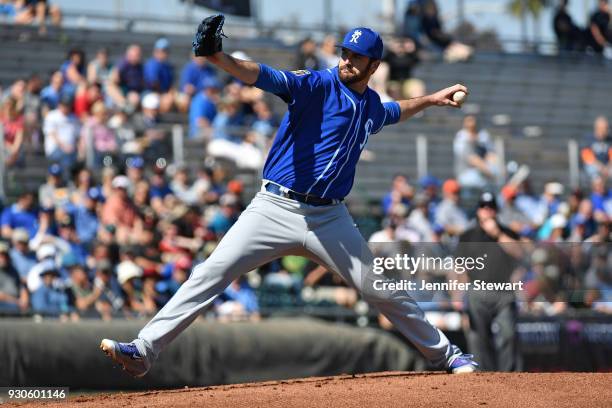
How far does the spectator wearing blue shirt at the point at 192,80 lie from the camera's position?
16.7 meters

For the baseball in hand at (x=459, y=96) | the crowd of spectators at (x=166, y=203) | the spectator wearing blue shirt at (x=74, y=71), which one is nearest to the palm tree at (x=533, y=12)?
the crowd of spectators at (x=166, y=203)

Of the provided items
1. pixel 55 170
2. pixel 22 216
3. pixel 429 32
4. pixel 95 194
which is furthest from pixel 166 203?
pixel 429 32

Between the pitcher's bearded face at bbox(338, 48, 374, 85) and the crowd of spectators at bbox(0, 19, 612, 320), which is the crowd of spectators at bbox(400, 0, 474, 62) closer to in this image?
the crowd of spectators at bbox(0, 19, 612, 320)

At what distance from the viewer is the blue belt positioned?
294 inches

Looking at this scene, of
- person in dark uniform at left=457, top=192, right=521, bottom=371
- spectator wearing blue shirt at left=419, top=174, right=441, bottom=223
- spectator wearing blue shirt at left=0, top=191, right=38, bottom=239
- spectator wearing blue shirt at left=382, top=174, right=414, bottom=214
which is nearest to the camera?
person in dark uniform at left=457, top=192, right=521, bottom=371

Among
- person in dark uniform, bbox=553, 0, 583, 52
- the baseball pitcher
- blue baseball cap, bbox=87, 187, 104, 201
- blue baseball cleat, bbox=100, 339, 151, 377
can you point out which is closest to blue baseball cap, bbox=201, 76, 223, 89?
blue baseball cap, bbox=87, 187, 104, 201

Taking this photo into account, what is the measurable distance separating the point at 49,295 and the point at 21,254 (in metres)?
0.65

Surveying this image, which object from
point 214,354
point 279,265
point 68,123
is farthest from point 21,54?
point 214,354

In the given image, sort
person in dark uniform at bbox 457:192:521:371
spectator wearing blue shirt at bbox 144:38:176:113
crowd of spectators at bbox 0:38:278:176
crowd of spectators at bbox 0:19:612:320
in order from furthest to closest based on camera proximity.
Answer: spectator wearing blue shirt at bbox 144:38:176:113
crowd of spectators at bbox 0:38:278:176
crowd of spectators at bbox 0:19:612:320
person in dark uniform at bbox 457:192:521:371

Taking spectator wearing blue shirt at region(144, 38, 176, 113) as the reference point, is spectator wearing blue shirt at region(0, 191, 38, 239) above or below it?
below

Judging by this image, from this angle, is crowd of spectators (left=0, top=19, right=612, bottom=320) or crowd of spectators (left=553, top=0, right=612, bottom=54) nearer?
crowd of spectators (left=0, top=19, right=612, bottom=320)

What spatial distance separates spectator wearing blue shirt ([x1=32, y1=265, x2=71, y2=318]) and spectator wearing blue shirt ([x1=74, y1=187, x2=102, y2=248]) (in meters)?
1.14

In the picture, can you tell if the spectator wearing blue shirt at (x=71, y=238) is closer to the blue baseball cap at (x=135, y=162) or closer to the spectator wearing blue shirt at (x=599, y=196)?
the blue baseball cap at (x=135, y=162)

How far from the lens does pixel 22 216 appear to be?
13.3 metres
